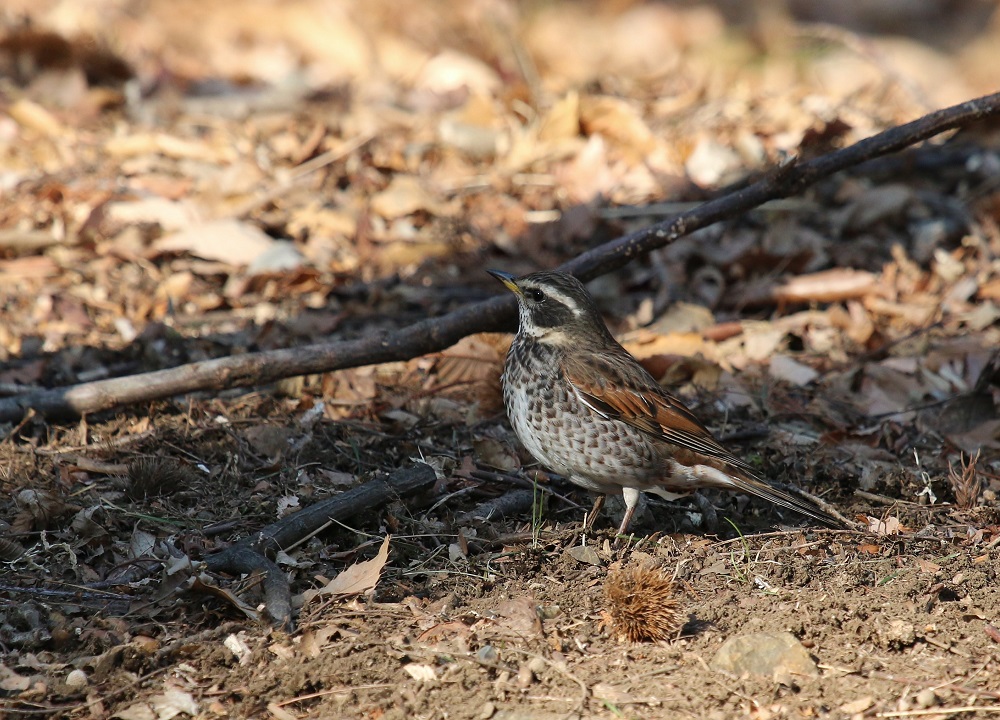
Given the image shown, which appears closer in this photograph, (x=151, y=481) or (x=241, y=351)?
(x=151, y=481)

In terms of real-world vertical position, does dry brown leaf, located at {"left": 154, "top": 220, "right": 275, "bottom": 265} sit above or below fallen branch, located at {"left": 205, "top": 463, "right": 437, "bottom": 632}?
above

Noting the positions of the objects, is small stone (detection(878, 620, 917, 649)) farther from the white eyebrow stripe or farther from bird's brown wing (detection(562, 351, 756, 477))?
the white eyebrow stripe

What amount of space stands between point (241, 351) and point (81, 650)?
3188 mm

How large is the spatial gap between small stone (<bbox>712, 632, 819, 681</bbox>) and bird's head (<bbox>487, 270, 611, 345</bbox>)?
6.42 ft

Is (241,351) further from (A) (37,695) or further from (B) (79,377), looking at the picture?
(A) (37,695)

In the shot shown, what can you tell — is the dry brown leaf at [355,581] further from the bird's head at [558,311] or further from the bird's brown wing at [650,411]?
the bird's head at [558,311]

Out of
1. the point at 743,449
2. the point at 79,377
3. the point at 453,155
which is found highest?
the point at 453,155

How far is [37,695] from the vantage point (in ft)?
12.8

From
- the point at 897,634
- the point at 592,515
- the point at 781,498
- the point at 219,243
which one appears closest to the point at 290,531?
the point at 592,515

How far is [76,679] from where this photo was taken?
13.1 feet

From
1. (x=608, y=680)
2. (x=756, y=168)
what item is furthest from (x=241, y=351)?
(x=756, y=168)

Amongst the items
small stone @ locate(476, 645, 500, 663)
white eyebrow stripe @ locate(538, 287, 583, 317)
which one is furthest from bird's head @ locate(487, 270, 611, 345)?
small stone @ locate(476, 645, 500, 663)

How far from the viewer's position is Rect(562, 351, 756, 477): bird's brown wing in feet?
17.7

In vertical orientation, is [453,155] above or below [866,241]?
above
